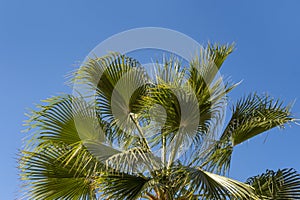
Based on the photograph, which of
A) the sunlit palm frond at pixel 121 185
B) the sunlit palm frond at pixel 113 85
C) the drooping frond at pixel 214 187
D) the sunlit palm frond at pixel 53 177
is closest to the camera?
the drooping frond at pixel 214 187

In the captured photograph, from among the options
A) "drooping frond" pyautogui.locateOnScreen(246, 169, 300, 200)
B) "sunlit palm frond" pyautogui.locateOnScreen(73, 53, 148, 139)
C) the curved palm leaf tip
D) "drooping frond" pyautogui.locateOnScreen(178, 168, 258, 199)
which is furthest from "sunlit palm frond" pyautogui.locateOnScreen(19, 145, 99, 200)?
"drooping frond" pyautogui.locateOnScreen(246, 169, 300, 200)

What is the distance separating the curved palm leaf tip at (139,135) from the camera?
16.4 feet

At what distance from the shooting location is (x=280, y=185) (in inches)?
216

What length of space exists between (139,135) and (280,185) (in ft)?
5.98

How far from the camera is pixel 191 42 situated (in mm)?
5816

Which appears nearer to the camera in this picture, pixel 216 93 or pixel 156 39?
pixel 216 93

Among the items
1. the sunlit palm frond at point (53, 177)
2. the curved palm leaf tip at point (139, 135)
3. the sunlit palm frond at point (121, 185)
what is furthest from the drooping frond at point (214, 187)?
the sunlit palm frond at point (53, 177)

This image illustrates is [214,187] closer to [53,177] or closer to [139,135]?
[139,135]

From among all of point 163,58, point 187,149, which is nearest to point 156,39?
point 163,58

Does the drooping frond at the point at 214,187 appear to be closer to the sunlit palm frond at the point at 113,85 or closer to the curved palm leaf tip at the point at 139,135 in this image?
the curved palm leaf tip at the point at 139,135

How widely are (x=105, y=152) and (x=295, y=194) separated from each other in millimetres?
2307

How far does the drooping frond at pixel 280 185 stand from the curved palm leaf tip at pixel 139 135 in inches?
0.5

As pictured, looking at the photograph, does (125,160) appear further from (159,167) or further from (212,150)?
(212,150)

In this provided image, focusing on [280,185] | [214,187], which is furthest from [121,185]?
[280,185]
